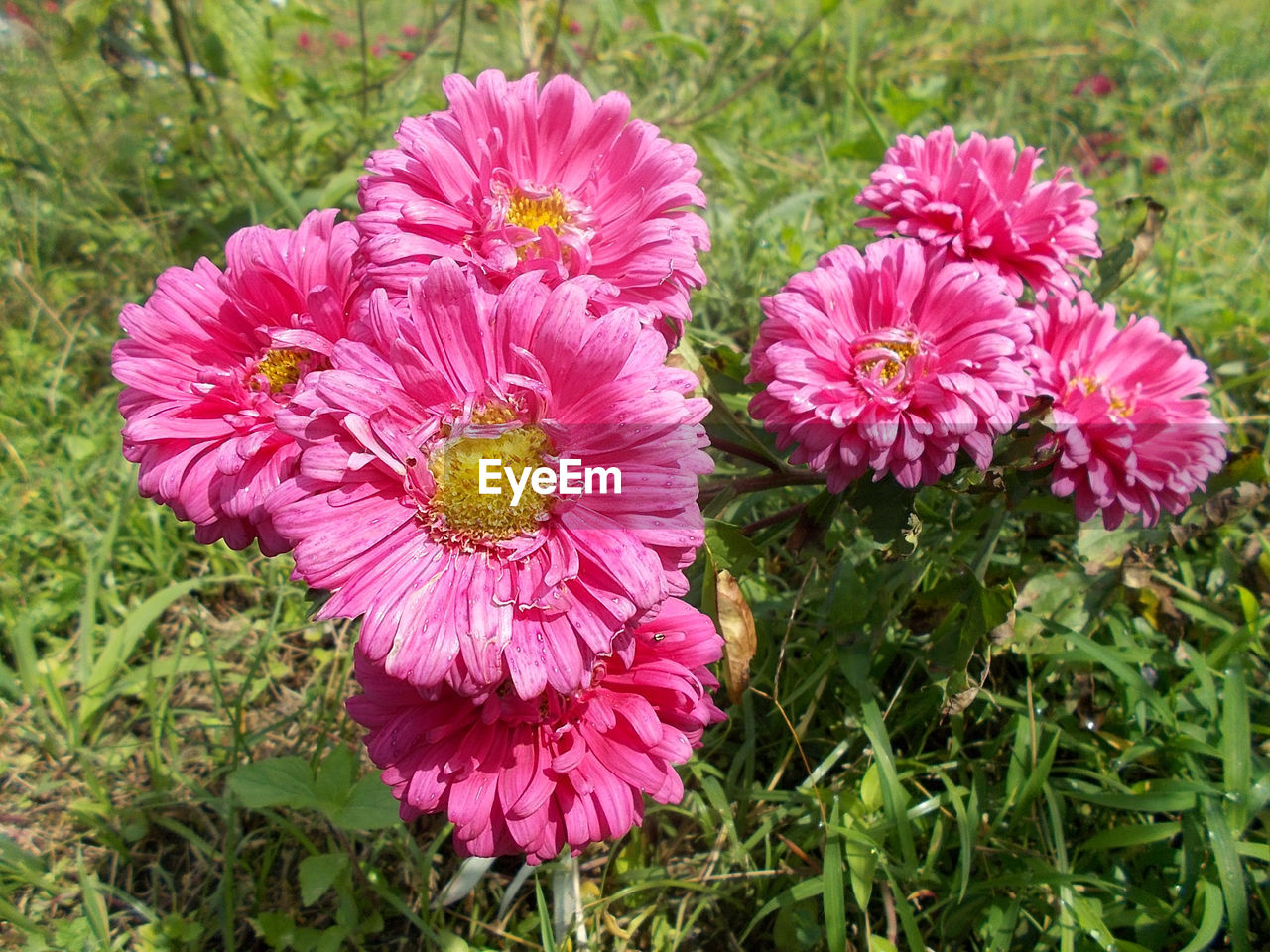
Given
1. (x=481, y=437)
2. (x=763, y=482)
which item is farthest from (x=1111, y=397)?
(x=481, y=437)

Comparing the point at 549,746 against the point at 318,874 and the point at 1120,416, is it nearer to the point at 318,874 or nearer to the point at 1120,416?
the point at 318,874

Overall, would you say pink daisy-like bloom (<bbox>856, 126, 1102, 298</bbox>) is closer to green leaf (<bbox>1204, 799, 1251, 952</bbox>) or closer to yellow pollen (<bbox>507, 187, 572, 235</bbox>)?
yellow pollen (<bbox>507, 187, 572, 235</bbox>)

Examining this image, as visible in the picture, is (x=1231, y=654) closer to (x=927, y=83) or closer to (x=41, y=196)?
(x=927, y=83)

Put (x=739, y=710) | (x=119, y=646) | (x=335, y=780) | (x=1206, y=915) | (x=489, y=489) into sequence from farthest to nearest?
(x=119, y=646) → (x=739, y=710) → (x=335, y=780) → (x=1206, y=915) → (x=489, y=489)

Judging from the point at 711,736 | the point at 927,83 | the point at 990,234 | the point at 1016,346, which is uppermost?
the point at 927,83

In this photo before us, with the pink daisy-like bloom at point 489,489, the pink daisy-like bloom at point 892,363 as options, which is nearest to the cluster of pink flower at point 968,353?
the pink daisy-like bloom at point 892,363

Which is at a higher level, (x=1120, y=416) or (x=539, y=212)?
(x=539, y=212)

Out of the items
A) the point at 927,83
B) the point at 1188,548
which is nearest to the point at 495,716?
the point at 1188,548
